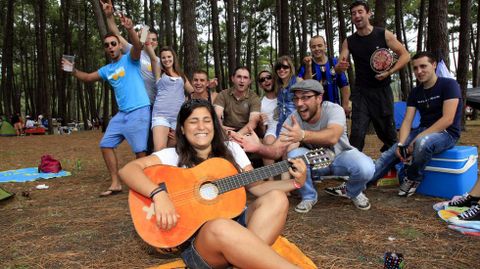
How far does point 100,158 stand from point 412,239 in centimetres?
805

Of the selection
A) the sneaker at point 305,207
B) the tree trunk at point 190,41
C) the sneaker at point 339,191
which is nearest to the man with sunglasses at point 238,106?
the sneaker at point 339,191

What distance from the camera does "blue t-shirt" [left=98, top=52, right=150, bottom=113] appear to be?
4.93 meters

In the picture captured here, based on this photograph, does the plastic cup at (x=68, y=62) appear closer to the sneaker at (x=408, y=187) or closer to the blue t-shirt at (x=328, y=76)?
the blue t-shirt at (x=328, y=76)

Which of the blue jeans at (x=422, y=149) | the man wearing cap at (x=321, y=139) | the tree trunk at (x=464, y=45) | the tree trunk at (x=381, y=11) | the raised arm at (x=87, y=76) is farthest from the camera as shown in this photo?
the tree trunk at (x=464, y=45)

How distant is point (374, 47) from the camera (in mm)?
4914

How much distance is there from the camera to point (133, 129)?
4.89m

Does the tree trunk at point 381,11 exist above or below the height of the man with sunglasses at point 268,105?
above

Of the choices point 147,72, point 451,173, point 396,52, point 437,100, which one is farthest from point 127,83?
point 451,173

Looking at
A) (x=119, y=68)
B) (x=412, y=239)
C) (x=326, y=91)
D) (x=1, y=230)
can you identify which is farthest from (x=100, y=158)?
(x=412, y=239)

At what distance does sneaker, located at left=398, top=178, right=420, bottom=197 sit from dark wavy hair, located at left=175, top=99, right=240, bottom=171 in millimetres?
2574

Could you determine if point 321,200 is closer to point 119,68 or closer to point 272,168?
point 272,168

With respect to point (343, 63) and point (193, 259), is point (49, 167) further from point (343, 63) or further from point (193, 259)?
point (193, 259)

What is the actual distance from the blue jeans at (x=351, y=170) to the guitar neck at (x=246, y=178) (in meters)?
1.21

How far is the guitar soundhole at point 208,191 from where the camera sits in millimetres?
2611
